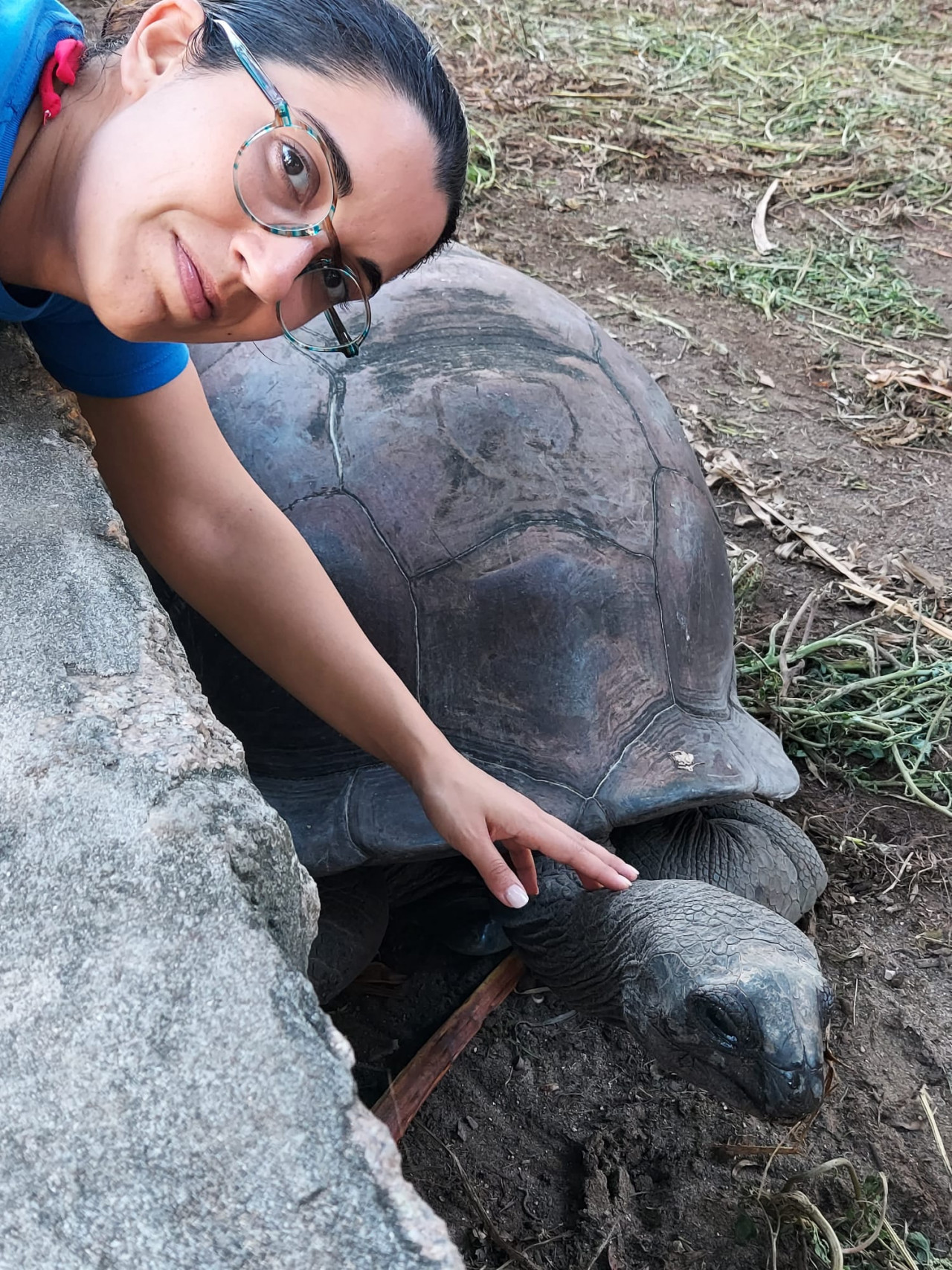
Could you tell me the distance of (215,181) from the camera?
1.10 m

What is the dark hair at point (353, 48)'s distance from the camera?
114cm

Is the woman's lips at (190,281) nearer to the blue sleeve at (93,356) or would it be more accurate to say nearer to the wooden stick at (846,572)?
the blue sleeve at (93,356)

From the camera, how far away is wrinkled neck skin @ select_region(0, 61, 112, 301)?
1251mm

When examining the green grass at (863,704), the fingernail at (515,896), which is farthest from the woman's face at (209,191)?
the green grass at (863,704)

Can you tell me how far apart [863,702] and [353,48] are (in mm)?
2139

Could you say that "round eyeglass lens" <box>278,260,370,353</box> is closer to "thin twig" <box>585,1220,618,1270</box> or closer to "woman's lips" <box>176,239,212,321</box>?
"woman's lips" <box>176,239,212,321</box>

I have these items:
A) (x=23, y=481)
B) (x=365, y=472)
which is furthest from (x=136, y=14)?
(x=365, y=472)

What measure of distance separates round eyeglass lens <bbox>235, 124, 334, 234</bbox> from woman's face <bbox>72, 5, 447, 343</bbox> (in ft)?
0.04

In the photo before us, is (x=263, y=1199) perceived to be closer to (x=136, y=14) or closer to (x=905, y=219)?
(x=136, y=14)

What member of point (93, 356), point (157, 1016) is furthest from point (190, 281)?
point (157, 1016)

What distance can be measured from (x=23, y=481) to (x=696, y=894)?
45.9 inches

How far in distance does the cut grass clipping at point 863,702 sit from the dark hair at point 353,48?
180 centimetres

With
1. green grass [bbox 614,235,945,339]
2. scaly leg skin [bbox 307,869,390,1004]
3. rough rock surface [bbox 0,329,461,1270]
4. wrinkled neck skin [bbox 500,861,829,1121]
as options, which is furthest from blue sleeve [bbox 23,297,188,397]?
green grass [bbox 614,235,945,339]

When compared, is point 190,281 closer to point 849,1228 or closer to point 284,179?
point 284,179
